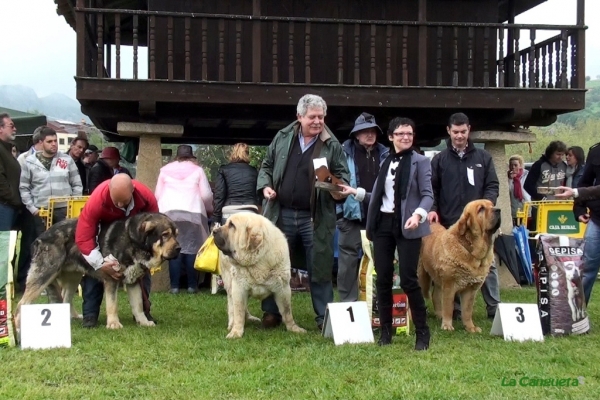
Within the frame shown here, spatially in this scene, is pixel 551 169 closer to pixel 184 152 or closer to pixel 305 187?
pixel 184 152

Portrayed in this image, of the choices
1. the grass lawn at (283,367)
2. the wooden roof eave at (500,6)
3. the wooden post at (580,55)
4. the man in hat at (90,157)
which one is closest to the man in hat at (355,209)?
the grass lawn at (283,367)

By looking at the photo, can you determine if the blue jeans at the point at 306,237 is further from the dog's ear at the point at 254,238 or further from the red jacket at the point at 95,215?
the red jacket at the point at 95,215

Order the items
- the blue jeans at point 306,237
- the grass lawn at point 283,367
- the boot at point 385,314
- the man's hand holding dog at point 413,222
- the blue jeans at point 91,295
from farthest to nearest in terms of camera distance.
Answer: the blue jeans at point 91,295 → the blue jeans at point 306,237 → the boot at point 385,314 → the man's hand holding dog at point 413,222 → the grass lawn at point 283,367

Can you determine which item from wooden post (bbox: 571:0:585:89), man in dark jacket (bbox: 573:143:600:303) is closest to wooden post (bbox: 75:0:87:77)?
man in dark jacket (bbox: 573:143:600:303)

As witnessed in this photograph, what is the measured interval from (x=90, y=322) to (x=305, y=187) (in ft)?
7.59

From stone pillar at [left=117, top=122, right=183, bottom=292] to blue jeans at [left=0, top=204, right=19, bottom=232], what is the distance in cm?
176

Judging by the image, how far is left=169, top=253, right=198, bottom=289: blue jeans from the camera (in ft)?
29.5

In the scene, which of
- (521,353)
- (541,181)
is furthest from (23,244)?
(541,181)

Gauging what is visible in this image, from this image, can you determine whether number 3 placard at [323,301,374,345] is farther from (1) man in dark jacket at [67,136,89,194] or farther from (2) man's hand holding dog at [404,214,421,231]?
(1) man in dark jacket at [67,136,89,194]

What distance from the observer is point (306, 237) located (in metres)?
6.10

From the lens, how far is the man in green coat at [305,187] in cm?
596

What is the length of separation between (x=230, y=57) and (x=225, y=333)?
5.29 metres

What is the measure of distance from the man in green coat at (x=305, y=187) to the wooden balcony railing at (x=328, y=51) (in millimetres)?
2884

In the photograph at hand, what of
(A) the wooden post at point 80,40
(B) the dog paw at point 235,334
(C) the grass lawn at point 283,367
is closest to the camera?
(C) the grass lawn at point 283,367
